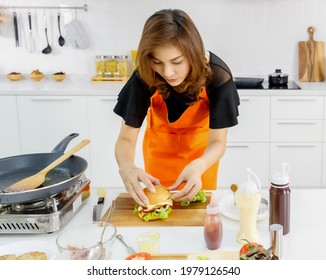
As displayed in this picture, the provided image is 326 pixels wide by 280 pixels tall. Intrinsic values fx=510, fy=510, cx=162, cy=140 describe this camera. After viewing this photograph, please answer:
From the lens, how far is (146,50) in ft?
5.76

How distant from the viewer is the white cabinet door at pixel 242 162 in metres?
3.63

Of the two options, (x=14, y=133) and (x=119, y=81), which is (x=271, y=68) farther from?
(x=14, y=133)

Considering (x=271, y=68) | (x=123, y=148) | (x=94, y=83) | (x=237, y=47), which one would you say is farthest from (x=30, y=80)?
(x=123, y=148)

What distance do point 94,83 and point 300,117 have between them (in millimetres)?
1547

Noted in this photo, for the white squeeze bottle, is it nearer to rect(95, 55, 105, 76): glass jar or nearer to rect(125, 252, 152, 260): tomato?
rect(125, 252, 152, 260): tomato

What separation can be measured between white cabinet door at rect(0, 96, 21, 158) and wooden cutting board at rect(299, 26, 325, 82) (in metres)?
2.20

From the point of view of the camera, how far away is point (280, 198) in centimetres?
150

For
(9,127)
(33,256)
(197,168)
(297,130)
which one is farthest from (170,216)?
(9,127)

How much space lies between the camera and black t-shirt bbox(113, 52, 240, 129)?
2031 mm

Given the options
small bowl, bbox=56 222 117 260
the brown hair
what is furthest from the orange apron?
small bowl, bbox=56 222 117 260

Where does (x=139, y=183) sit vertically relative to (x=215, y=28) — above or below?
below

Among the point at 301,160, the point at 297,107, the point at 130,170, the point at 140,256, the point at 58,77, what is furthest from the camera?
the point at 58,77

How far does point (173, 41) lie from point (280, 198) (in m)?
0.64

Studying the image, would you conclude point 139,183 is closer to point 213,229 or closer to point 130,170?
point 130,170
